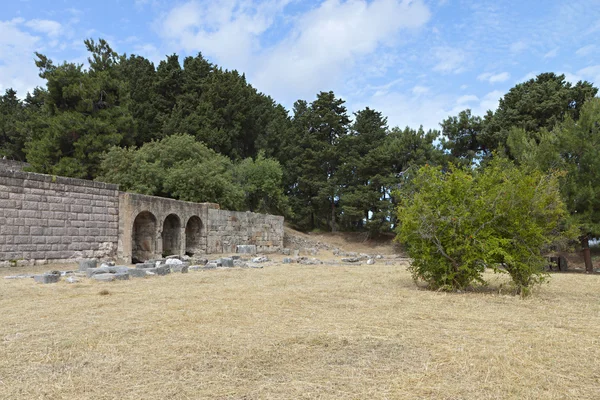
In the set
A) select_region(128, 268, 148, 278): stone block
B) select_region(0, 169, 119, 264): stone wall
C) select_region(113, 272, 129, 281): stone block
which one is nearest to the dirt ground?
select_region(113, 272, 129, 281): stone block

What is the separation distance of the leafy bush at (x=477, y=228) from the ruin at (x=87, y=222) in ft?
34.9

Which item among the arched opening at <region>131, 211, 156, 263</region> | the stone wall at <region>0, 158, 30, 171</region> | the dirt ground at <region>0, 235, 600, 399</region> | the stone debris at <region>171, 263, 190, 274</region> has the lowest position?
the dirt ground at <region>0, 235, 600, 399</region>

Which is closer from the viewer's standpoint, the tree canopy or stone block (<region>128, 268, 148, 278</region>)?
stone block (<region>128, 268, 148, 278</region>)

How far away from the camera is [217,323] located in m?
5.07

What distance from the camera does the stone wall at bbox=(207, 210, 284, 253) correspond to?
67.0 feet

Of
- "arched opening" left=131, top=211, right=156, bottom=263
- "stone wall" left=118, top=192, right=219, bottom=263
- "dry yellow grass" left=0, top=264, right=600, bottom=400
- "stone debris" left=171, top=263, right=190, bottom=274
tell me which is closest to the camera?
"dry yellow grass" left=0, top=264, right=600, bottom=400

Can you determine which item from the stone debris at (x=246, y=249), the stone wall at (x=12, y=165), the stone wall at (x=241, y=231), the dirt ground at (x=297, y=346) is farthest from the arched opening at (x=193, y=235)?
the stone wall at (x=12, y=165)

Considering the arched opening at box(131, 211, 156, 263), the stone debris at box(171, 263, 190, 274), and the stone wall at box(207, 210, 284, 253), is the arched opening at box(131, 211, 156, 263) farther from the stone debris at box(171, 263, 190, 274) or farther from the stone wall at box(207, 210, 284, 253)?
the stone debris at box(171, 263, 190, 274)

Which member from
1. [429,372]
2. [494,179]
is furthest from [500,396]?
[494,179]

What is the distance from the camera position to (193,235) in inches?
790

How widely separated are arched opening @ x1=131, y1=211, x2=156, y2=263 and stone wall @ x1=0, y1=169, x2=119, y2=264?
1.98 meters

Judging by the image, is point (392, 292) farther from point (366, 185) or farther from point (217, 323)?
point (366, 185)

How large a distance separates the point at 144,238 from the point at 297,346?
559 inches

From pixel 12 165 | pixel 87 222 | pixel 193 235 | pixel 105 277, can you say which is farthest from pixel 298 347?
pixel 12 165
